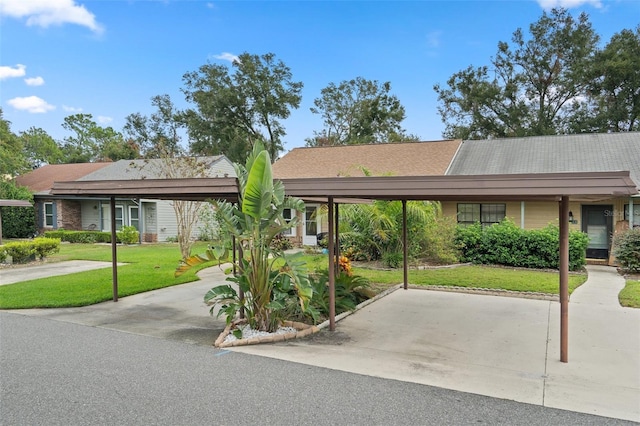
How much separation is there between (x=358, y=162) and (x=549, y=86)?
58.5 ft

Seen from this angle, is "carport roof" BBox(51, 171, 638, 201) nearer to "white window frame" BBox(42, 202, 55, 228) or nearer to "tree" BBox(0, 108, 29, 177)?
"white window frame" BBox(42, 202, 55, 228)

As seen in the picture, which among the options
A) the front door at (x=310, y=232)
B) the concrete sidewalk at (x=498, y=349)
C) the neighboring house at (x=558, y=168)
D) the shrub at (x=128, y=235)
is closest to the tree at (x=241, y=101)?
the shrub at (x=128, y=235)

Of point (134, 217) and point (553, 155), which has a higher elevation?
point (553, 155)

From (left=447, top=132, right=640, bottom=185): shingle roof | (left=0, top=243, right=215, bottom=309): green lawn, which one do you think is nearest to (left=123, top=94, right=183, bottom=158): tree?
(left=0, top=243, right=215, bottom=309): green lawn

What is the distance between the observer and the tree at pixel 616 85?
25.6m

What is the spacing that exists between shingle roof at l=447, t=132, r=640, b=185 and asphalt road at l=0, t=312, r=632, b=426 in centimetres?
1321

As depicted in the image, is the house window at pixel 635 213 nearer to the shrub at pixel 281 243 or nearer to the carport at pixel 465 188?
the carport at pixel 465 188

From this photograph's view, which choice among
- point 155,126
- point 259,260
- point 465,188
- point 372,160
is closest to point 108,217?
point 372,160

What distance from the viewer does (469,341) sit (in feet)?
19.5

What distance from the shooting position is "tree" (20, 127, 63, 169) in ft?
133

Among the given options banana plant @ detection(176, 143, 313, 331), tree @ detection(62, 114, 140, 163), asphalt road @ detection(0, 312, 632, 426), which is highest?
tree @ detection(62, 114, 140, 163)

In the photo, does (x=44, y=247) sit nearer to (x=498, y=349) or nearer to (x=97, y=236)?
(x=97, y=236)

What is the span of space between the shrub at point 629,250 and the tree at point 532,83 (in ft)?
60.0

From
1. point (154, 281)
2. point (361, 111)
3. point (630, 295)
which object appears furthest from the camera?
point (361, 111)
